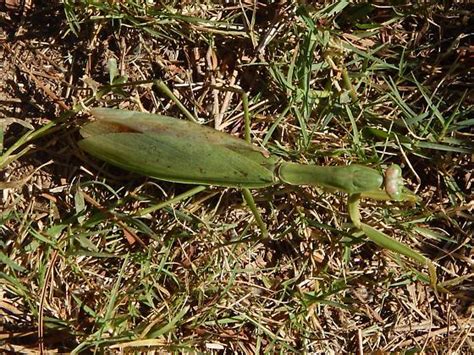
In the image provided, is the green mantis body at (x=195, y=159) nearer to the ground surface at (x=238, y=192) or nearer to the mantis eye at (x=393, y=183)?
the mantis eye at (x=393, y=183)

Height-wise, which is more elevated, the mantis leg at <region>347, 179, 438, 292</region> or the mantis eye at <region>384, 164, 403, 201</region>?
the mantis eye at <region>384, 164, 403, 201</region>

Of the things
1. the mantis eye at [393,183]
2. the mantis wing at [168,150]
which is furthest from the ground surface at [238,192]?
the mantis eye at [393,183]

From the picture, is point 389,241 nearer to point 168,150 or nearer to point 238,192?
point 238,192

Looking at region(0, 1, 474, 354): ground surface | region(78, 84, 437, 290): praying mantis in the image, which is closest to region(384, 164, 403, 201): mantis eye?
region(78, 84, 437, 290): praying mantis

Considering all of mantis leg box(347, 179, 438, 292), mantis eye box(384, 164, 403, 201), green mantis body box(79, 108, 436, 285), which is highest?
green mantis body box(79, 108, 436, 285)

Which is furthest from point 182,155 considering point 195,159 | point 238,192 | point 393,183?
point 393,183

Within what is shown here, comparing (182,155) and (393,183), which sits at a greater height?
(182,155)

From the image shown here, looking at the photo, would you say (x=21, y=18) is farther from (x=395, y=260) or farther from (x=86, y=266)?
(x=395, y=260)

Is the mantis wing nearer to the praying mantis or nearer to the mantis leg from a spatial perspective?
the praying mantis
